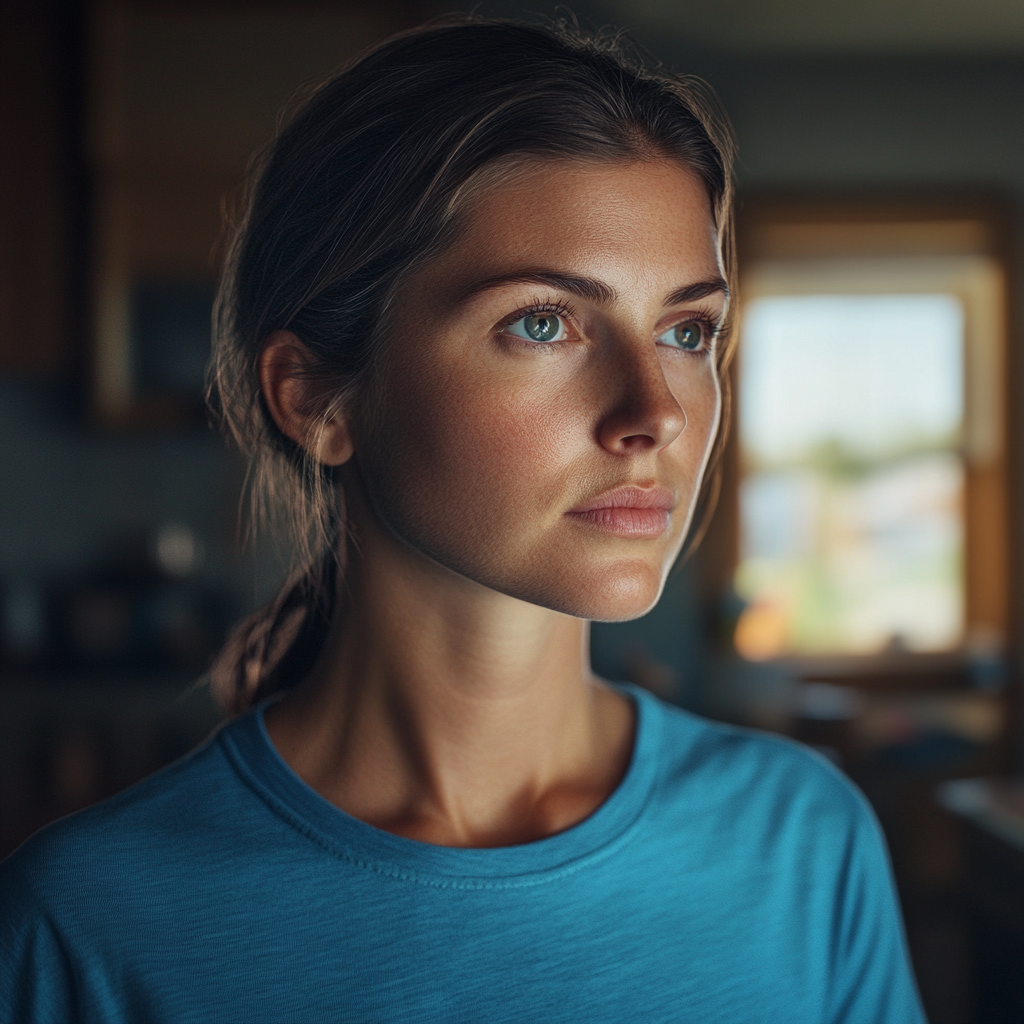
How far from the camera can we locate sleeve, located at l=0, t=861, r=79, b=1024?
0.60m

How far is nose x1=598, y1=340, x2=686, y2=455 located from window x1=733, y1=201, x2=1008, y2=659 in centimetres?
241

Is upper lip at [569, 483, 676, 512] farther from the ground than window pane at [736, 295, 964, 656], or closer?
farther from the ground

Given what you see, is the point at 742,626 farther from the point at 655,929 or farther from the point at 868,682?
the point at 655,929

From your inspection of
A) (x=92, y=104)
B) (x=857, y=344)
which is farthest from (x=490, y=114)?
(x=857, y=344)

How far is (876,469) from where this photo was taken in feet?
10.2

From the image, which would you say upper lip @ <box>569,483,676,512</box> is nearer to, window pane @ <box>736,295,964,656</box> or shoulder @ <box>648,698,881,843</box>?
shoulder @ <box>648,698,881,843</box>

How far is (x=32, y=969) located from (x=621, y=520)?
44 centimetres

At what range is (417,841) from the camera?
652mm

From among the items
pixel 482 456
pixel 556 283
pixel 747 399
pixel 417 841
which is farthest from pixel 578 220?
pixel 747 399

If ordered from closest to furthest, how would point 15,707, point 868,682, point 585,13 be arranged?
point 585,13
point 15,707
point 868,682

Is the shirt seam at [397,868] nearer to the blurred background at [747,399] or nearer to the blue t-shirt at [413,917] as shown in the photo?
the blue t-shirt at [413,917]

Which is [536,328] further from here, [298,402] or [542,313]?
[298,402]

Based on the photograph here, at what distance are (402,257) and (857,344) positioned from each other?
2.67 meters

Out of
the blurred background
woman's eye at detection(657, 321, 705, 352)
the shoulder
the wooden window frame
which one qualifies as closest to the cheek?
woman's eye at detection(657, 321, 705, 352)
